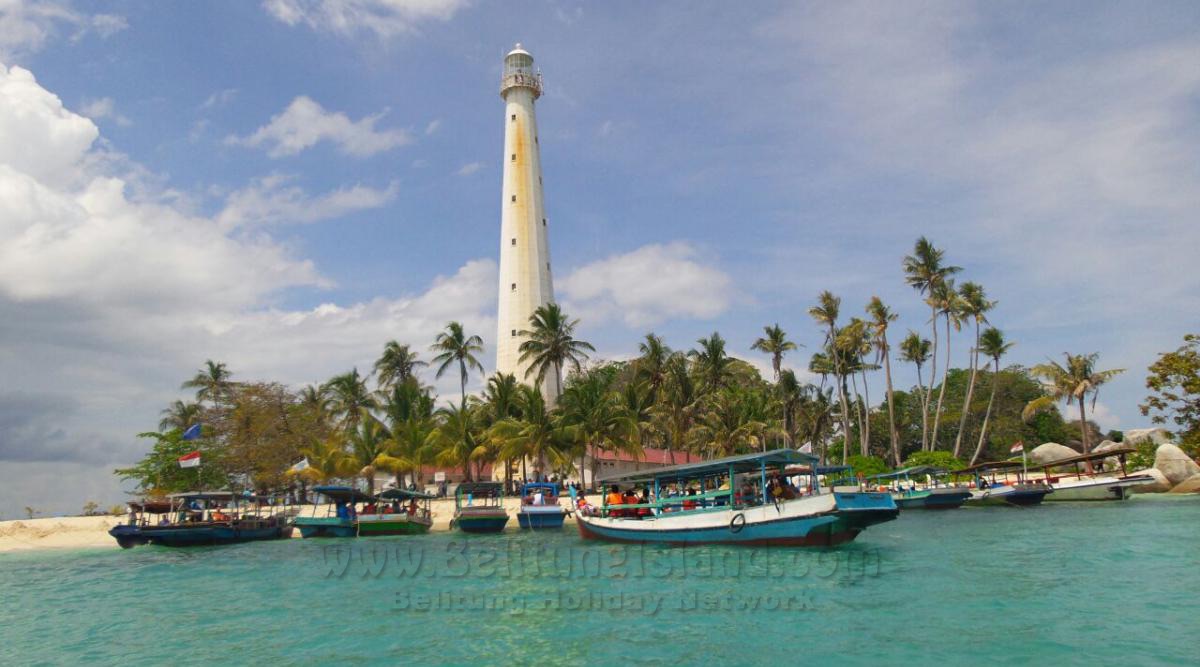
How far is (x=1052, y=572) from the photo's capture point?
754 inches

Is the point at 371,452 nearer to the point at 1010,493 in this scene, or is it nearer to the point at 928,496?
the point at 928,496

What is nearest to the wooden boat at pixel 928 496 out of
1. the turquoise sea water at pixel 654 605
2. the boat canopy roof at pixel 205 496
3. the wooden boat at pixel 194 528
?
the turquoise sea water at pixel 654 605

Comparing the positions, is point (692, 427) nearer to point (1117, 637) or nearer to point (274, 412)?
point (274, 412)

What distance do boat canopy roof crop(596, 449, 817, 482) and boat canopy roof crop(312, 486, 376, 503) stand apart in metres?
14.4

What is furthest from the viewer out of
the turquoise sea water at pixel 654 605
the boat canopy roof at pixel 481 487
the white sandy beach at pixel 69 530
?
the white sandy beach at pixel 69 530

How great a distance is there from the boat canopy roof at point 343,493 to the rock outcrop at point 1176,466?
48761 millimetres

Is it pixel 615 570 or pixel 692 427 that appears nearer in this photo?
pixel 615 570

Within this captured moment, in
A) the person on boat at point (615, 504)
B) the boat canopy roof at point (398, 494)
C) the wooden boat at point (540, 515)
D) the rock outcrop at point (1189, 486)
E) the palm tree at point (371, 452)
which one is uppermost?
the palm tree at point (371, 452)

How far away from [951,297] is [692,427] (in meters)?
23.1

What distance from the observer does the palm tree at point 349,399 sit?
61375mm

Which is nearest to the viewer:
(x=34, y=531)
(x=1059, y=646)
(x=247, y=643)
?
(x=1059, y=646)

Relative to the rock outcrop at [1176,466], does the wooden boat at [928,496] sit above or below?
below

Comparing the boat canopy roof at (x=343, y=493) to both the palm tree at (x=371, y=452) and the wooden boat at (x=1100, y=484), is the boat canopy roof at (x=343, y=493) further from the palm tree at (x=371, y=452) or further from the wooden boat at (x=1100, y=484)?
the wooden boat at (x=1100, y=484)

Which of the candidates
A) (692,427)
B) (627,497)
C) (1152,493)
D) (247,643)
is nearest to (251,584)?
(247,643)
